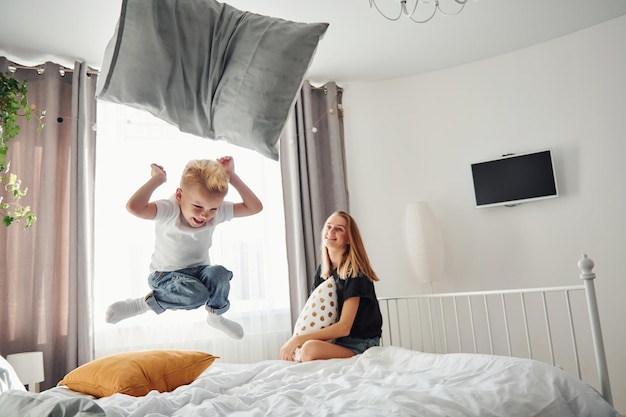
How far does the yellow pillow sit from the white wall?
1.83 m

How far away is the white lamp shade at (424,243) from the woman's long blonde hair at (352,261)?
807 millimetres

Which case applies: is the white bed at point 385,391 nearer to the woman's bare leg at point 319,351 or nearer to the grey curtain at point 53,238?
the woman's bare leg at point 319,351

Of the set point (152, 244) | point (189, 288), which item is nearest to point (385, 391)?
point (189, 288)

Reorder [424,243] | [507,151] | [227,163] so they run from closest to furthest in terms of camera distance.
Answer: [227,163] < [424,243] < [507,151]

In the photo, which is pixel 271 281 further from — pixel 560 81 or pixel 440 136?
pixel 560 81

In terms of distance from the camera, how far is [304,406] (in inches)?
58.5

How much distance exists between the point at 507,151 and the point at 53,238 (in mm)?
2818

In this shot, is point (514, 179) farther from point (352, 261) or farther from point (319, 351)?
point (319, 351)

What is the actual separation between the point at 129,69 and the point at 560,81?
10.2 feet

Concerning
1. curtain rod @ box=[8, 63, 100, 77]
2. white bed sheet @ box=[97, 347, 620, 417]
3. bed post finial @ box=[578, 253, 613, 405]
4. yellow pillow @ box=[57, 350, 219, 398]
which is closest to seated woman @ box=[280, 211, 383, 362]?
white bed sheet @ box=[97, 347, 620, 417]

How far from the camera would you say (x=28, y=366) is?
2.58 m

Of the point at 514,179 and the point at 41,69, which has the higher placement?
the point at 41,69

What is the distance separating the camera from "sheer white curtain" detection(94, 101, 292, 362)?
305cm

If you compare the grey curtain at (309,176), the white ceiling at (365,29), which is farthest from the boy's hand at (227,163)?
the grey curtain at (309,176)
